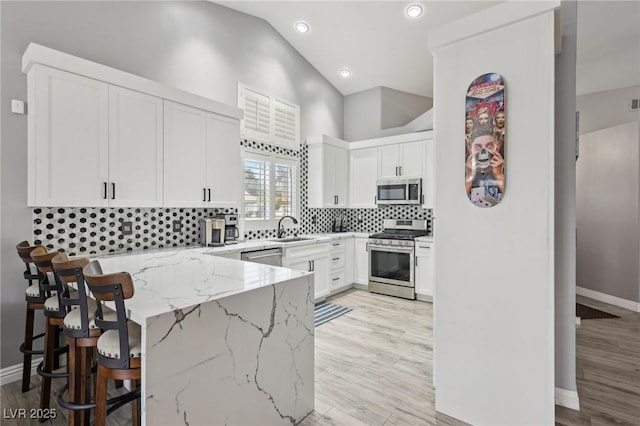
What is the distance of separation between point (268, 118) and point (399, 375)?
3569mm

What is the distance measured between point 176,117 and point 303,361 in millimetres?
2538

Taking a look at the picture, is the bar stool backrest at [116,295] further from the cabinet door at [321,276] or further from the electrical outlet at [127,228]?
the cabinet door at [321,276]

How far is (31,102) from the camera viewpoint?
2193 millimetres

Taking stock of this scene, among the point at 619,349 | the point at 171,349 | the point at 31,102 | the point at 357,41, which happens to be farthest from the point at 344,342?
the point at 357,41

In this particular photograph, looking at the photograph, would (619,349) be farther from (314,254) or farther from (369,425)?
(314,254)

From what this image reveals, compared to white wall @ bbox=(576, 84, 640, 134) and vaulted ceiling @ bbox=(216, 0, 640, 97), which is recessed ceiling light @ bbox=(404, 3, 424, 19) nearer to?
vaulted ceiling @ bbox=(216, 0, 640, 97)

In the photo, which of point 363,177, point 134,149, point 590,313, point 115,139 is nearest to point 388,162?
point 363,177

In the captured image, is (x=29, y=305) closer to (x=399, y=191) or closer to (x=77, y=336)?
(x=77, y=336)

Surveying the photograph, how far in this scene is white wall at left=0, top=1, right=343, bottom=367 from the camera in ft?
7.70

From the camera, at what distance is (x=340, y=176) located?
17.2ft

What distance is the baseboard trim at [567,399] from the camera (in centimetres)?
203

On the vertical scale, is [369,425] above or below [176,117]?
below

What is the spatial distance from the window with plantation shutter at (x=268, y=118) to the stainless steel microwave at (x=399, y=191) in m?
1.55

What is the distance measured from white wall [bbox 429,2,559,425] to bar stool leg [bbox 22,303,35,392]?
2834mm
